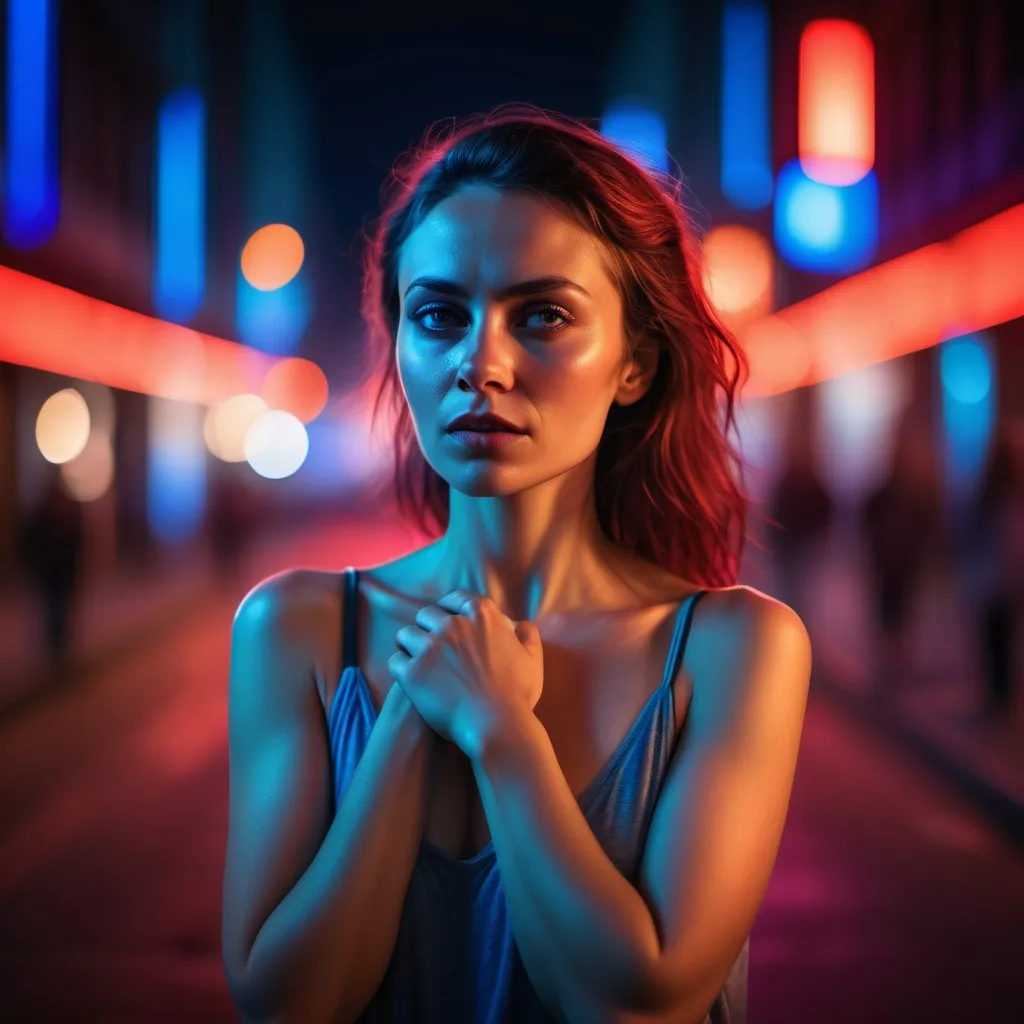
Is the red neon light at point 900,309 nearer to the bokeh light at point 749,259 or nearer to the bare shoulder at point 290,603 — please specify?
the bokeh light at point 749,259

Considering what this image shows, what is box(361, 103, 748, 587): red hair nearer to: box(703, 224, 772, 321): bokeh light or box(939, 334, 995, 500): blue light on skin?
box(939, 334, 995, 500): blue light on skin

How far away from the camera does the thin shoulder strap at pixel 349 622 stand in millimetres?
1416

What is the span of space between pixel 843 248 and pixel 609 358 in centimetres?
1377

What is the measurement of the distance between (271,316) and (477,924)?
99.9 ft

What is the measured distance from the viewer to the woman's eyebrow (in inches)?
51.2

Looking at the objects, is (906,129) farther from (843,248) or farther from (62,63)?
(62,63)

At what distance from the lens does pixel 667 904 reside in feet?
3.73

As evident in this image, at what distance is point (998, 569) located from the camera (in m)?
5.48

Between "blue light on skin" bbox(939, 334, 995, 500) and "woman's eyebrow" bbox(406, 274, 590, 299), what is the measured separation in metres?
7.68

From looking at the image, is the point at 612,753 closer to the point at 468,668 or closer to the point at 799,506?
the point at 468,668

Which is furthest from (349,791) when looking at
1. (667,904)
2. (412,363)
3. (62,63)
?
(62,63)

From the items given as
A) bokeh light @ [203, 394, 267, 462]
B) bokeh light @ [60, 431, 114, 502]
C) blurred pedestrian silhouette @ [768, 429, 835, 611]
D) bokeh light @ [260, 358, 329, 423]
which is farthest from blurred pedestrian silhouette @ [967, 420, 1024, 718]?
bokeh light @ [260, 358, 329, 423]

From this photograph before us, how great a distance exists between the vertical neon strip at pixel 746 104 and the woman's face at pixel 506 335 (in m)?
15.7

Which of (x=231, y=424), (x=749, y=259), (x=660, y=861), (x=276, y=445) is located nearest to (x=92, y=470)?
(x=749, y=259)
